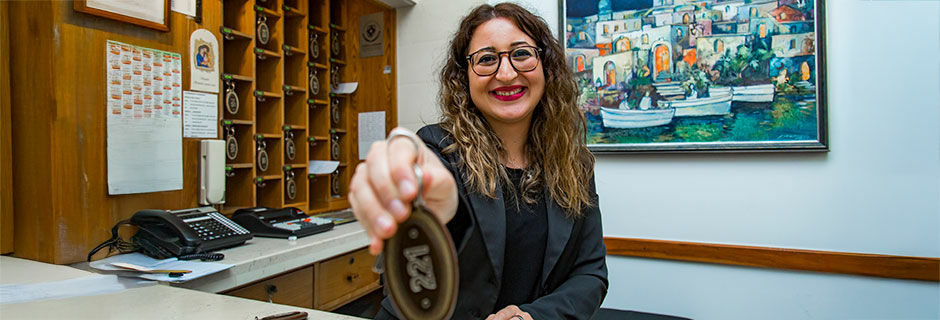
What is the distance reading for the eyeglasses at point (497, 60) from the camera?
1.04 m

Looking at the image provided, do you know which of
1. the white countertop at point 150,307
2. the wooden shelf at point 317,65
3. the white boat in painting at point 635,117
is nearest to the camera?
the white countertop at point 150,307

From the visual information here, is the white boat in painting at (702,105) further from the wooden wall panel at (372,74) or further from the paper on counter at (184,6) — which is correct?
the paper on counter at (184,6)

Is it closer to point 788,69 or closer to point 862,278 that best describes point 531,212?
point 788,69

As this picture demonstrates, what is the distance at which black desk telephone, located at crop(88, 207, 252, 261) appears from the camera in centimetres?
144

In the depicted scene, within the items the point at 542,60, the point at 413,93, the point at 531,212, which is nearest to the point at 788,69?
the point at 542,60

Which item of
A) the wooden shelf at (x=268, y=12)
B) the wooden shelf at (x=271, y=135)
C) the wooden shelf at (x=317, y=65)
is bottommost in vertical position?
the wooden shelf at (x=271, y=135)

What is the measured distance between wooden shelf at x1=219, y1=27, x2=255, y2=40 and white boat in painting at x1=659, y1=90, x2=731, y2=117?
1.75 m

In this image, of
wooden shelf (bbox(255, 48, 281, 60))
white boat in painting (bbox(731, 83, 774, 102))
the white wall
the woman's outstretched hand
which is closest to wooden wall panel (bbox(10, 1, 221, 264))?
wooden shelf (bbox(255, 48, 281, 60))

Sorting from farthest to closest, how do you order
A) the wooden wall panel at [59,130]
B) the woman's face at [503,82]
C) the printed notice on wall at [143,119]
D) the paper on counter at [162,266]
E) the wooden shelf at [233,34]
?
the wooden shelf at [233,34] → the printed notice on wall at [143,119] → the wooden wall panel at [59,130] → the paper on counter at [162,266] → the woman's face at [503,82]

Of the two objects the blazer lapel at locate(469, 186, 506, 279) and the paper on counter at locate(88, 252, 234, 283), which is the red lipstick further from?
the paper on counter at locate(88, 252, 234, 283)

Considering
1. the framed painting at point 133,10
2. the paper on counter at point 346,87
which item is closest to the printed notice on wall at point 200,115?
the framed painting at point 133,10

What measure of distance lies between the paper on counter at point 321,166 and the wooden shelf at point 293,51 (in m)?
0.56

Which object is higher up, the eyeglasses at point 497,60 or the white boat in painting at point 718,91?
the white boat in painting at point 718,91

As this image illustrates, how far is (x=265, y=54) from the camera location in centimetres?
219
